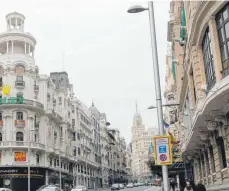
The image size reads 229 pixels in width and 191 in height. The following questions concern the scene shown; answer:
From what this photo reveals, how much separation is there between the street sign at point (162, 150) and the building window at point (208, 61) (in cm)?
696

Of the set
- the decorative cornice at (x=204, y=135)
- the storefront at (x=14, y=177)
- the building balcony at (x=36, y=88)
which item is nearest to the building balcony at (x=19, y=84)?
the building balcony at (x=36, y=88)

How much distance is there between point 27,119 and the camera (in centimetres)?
5750

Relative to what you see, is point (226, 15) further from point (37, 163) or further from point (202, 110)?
point (37, 163)

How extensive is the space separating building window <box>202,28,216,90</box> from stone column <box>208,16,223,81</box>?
3.23ft

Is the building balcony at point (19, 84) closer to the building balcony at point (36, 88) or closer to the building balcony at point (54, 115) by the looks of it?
the building balcony at point (36, 88)

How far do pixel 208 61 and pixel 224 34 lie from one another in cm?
276

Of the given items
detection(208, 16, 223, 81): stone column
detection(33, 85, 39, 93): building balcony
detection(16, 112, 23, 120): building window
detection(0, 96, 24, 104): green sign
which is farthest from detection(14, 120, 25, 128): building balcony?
detection(208, 16, 223, 81): stone column

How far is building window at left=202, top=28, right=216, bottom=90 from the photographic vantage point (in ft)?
54.5

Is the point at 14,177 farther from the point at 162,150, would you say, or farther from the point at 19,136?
the point at 162,150

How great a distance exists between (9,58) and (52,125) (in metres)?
13.7

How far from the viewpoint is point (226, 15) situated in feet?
48.2

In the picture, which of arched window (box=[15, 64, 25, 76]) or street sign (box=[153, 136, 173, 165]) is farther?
arched window (box=[15, 64, 25, 76])

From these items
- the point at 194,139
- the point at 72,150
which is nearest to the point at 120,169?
the point at 72,150

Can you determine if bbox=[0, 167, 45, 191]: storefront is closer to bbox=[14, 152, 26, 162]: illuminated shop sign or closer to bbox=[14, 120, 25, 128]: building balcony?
bbox=[14, 152, 26, 162]: illuminated shop sign
